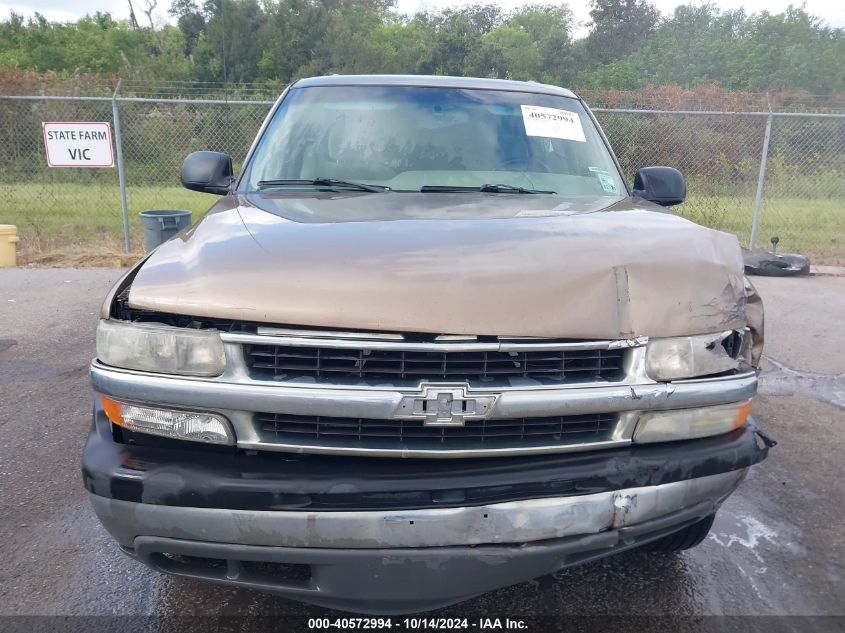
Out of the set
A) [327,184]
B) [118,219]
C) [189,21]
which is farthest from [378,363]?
[189,21]

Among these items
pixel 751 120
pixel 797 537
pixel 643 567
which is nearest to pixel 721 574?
pixel 643 567

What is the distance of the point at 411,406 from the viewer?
184cm

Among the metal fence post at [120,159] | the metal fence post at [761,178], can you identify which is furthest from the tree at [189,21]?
the metal fence post at [761,178]

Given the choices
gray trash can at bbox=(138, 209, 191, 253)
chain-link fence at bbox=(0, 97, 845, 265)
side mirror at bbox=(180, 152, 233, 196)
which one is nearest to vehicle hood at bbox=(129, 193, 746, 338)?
side mirror at bbox=(180, 152, 233, 196)

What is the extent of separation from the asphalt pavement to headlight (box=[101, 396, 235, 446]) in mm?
823

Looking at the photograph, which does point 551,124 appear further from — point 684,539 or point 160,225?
point 160,225

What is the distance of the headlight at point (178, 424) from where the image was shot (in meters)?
1.90

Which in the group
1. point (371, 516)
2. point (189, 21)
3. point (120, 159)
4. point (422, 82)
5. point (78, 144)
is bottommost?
point (371, 516)

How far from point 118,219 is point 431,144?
10.8 metres

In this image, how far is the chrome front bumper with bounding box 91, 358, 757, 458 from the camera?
183 cm

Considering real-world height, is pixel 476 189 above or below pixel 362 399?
above

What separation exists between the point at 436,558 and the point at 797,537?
192cm

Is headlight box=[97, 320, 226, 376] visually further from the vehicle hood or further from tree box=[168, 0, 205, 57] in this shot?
tree box=[168, 0, 205, 57]

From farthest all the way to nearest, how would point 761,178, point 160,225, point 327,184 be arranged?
point 761,178 → point 160,225 → point 327,184
